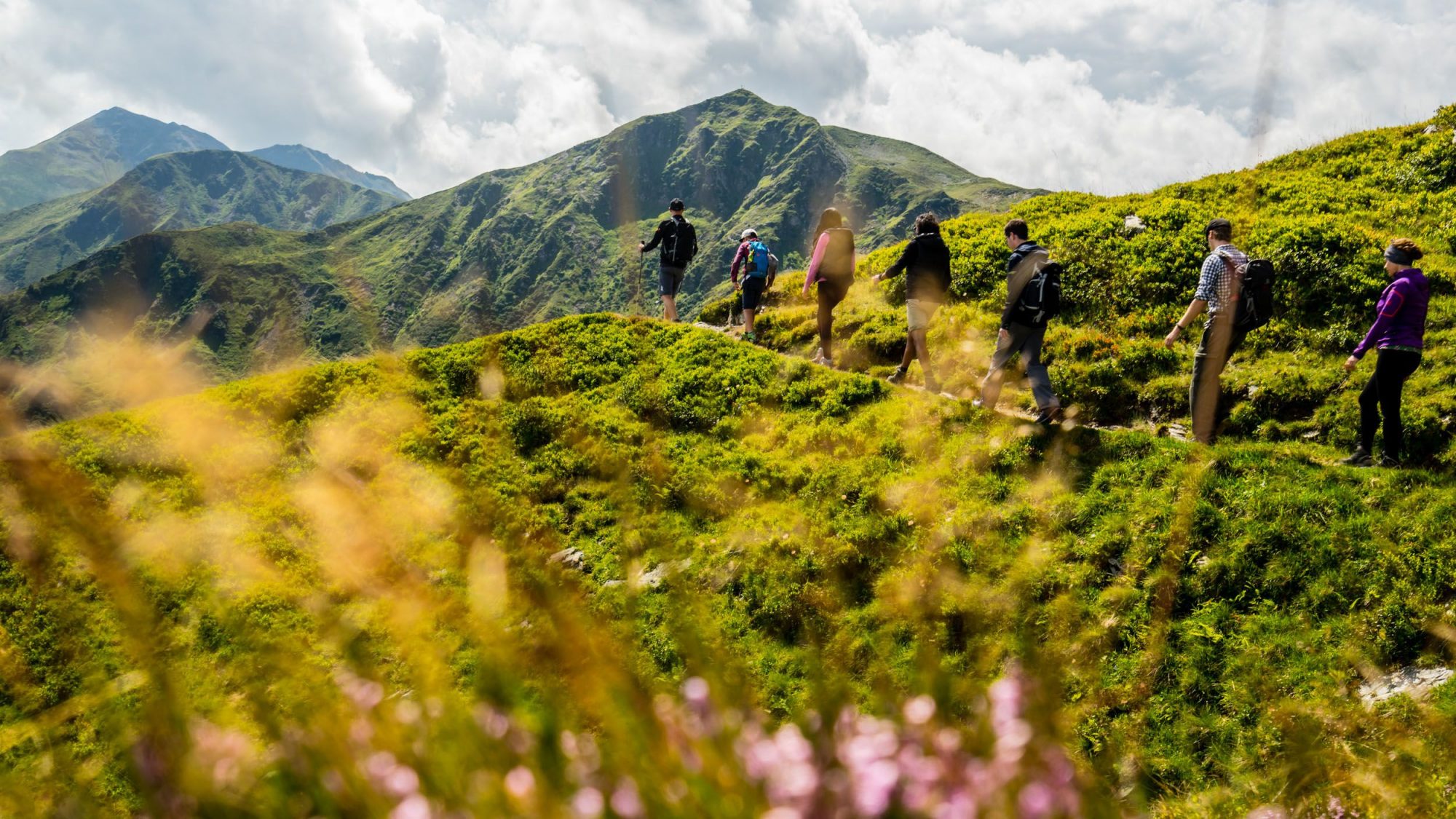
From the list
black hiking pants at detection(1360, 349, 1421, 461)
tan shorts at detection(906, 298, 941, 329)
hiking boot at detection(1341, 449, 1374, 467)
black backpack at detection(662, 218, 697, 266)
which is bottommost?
hiking boot at detection(1341, 449, 1374, 467)

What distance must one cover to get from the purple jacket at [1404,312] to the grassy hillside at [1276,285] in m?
1.66

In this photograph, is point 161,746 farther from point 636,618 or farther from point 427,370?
point 427,370

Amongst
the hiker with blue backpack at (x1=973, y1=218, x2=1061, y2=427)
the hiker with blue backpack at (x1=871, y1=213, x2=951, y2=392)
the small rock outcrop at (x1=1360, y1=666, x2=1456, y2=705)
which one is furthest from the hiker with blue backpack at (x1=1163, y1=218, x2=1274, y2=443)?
the small rock outcrop at (x1=1360, y1=666, x2=1456, y2=705)

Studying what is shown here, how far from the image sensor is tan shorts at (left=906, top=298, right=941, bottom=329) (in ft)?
41.6

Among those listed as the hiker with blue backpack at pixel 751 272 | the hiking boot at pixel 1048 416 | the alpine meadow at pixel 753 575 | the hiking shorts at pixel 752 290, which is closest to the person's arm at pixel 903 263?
the alpine meadow at pixel 753 575

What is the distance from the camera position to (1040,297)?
1078cm

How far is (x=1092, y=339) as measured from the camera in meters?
14.0

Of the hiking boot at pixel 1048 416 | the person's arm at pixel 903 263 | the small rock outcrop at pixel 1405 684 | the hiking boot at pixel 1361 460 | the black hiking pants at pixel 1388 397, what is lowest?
the small rock outcrop at pixel 1405 684

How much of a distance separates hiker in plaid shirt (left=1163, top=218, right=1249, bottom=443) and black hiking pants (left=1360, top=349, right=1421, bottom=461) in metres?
1.61

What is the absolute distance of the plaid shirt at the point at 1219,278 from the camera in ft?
33.1

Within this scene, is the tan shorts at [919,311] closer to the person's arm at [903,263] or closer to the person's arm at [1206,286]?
the person's arm at [903,263]

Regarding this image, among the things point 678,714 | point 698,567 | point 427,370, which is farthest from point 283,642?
point 678,714

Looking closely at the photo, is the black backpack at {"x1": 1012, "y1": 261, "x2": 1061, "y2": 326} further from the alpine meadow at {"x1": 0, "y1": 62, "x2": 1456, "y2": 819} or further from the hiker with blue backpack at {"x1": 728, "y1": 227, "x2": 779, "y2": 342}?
the hiker with blue backpack at {"x1": 728, "y1": 227, "x2": 779, "y2": 342}

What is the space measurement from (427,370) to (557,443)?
12.0ft
